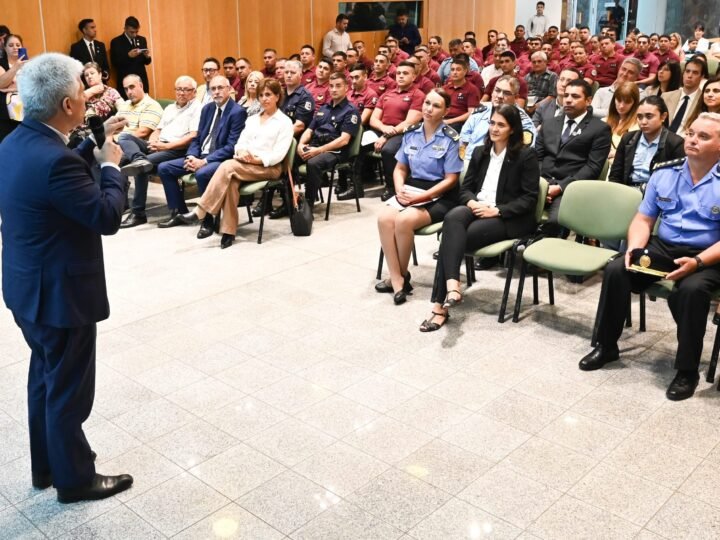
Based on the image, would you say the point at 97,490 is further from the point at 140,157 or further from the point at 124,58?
the point at 124,58

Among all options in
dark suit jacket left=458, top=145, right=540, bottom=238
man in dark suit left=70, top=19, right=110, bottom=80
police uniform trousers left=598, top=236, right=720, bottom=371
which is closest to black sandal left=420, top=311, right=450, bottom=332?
dark suit jacket left=458, top=145, right=540, bottom=238

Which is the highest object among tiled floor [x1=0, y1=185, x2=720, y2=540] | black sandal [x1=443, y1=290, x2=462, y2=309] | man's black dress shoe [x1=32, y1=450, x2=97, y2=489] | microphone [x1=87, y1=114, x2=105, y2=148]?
microphone [x1=87, y1=114, x2=105, y2=148]

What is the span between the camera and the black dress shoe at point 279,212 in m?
6.64

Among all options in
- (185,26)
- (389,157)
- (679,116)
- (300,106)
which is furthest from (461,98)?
(185,26)

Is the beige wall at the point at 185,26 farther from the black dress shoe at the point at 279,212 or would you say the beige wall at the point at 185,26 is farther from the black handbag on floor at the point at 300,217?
the black handbag on floor at the point at 300,217

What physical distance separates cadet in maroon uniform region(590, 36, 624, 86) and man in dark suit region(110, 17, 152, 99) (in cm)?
588

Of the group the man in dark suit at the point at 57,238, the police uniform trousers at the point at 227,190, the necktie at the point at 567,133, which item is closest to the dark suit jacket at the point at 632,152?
the necktie at the point at 567,133

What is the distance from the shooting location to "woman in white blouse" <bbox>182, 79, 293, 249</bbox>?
19.2 feet

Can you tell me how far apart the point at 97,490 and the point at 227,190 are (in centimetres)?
348

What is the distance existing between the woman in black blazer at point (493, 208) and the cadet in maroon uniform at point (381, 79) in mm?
3773

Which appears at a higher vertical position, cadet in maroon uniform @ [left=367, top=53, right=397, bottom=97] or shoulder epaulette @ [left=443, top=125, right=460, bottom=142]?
cadet in maroon uniform @ [left=367, top=53, right=397, bottom=97]

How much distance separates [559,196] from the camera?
4.98m

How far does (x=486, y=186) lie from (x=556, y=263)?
31.4 inches

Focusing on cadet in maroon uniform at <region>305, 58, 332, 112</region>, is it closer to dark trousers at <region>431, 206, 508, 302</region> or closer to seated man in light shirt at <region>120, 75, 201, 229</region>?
seated man in light shirt at <region>120, 75, 201, 229</region>
